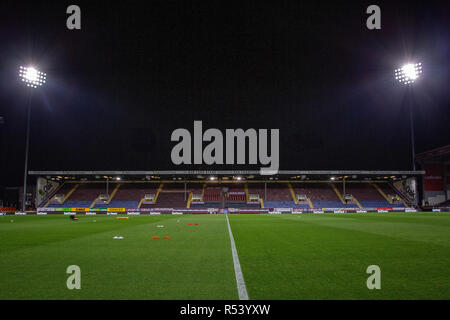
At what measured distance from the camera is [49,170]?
45.0 m

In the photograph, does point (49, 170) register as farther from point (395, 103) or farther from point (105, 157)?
point (395, 103)

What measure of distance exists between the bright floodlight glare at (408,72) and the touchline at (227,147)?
18.4 metres

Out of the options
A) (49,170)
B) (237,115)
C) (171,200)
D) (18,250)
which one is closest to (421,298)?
(18,250)

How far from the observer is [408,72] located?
37719 mm

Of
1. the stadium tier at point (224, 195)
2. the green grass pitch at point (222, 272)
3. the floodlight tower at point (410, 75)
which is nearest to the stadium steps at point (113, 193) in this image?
the stadium tier at point (224, 195)

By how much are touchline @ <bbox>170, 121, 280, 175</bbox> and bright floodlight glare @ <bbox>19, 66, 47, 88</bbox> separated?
18888mm

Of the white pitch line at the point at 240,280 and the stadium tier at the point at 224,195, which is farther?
the stadium tier at the point at 224,195

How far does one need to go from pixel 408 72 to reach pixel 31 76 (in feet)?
164

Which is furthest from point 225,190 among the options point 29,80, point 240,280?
point 240,280

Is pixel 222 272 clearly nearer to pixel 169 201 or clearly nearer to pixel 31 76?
pixel 31 76

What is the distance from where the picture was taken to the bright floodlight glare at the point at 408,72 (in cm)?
3725

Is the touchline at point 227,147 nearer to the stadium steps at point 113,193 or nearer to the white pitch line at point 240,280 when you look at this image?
the stadium steps at point 113,193

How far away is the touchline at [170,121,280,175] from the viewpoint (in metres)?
42.1

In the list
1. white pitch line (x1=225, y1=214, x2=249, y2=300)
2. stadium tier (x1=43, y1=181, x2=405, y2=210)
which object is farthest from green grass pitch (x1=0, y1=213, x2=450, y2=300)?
stadium tier (x1=43, y1=181, x2=405, y2=210)
